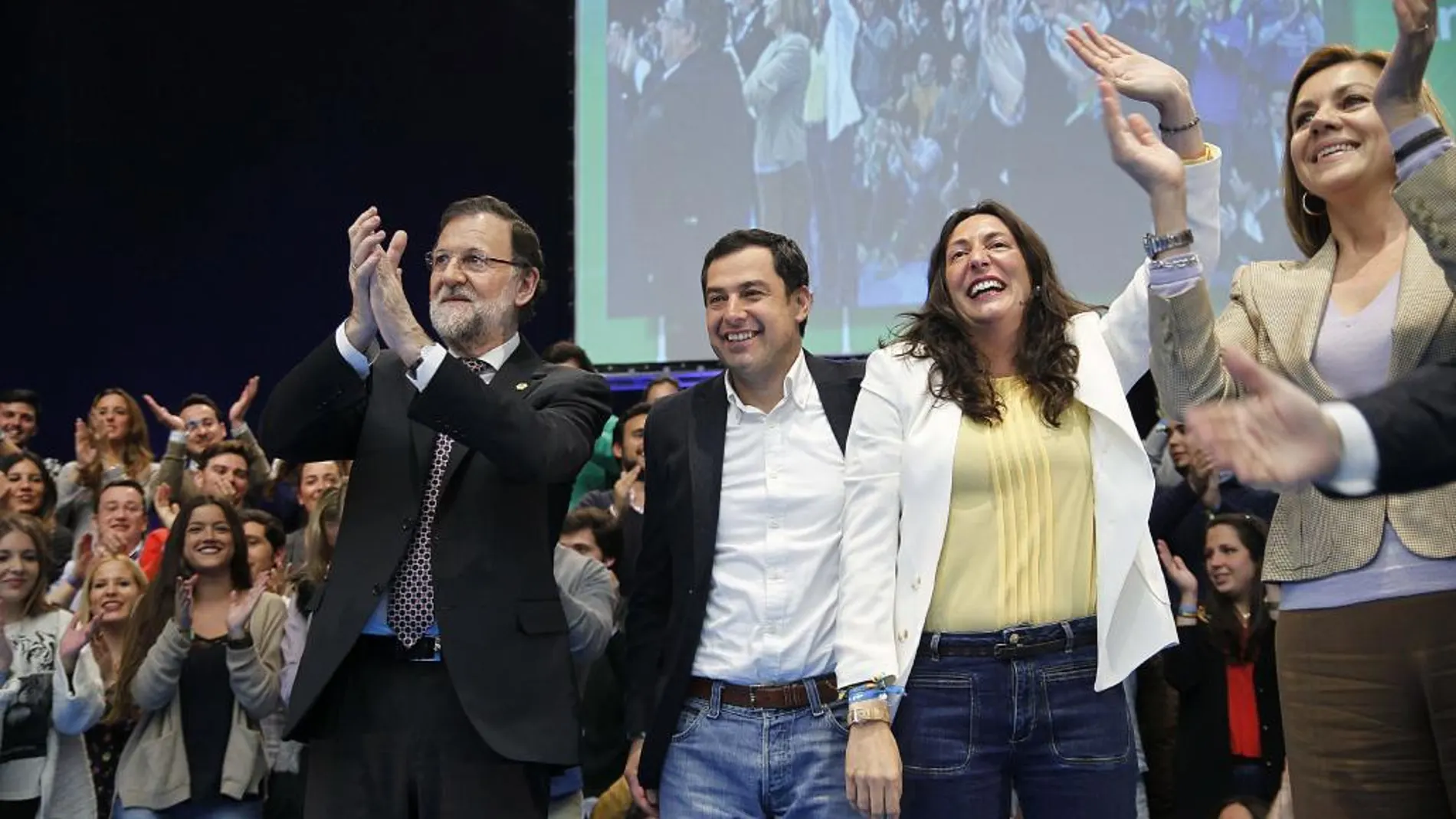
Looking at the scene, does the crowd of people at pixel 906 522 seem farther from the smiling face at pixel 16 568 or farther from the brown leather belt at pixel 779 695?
the smiling face at pixel 16 568

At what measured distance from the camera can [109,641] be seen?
500 cm

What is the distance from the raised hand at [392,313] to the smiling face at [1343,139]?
1437mm

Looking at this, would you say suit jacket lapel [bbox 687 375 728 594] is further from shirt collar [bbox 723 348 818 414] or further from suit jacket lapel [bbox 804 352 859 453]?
suit jacket lapel [bbox 804 352 859 453]

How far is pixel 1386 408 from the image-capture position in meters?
Answer: 1.57

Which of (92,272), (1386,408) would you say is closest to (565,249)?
(92,272)

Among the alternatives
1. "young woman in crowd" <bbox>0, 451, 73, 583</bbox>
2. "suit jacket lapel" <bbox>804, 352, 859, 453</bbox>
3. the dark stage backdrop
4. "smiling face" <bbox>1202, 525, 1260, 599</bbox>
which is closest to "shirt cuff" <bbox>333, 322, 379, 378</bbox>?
"suit jacket lapel" <bbox>804, 352, 859, 453</bbox>

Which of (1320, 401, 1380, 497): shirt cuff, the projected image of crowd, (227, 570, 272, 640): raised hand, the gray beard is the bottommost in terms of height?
(227, 570, 272, 640): raised hand

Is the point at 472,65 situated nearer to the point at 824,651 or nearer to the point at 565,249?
the point at 565,249

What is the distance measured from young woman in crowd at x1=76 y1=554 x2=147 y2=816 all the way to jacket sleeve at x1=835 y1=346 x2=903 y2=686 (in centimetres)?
294

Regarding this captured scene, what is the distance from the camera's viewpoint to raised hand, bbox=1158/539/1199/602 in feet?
15.9

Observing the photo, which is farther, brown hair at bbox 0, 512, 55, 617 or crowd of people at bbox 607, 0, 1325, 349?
crowd of people at bbox 607, 0, 1325, 349

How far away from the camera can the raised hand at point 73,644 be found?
4.57 metres

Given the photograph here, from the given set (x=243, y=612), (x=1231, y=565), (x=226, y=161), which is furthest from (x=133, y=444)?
(x=1231, y=565)

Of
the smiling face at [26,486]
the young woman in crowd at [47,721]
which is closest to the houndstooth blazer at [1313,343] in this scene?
the young woman in crowd at [47,721]
